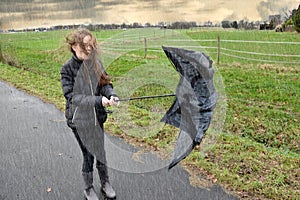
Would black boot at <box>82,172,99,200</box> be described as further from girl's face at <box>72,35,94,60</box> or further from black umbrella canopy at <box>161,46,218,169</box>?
girl's face at <box>72,35,94,60</box>

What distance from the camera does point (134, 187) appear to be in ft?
12.3

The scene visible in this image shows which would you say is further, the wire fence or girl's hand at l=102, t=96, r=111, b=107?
the wire fence

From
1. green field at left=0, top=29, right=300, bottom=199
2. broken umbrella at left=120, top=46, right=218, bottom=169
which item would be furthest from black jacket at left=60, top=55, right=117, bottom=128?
broken umbrella at left=120, top=46, right=218, bottom=169

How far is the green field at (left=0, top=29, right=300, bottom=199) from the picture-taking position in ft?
11.4

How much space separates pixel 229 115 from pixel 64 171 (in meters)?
3.53

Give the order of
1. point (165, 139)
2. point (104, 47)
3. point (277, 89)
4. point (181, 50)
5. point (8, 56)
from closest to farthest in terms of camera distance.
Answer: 1. point (181, 50)
2. point (104, 47)
3. point (165, 139)
4. point (277, 89)
5. point (8, 56)

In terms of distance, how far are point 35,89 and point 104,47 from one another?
6.85 metres

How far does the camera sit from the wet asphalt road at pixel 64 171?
365 centimetres

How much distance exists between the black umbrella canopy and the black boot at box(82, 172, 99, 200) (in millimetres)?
1038

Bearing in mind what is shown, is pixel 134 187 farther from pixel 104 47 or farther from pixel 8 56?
pixel 8 56

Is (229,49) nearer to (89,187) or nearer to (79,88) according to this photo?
(89,187)

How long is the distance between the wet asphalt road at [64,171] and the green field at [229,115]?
27cm

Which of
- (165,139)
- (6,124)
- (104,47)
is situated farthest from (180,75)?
(6,124)

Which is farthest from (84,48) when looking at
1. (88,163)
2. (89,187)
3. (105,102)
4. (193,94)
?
(89,187)
